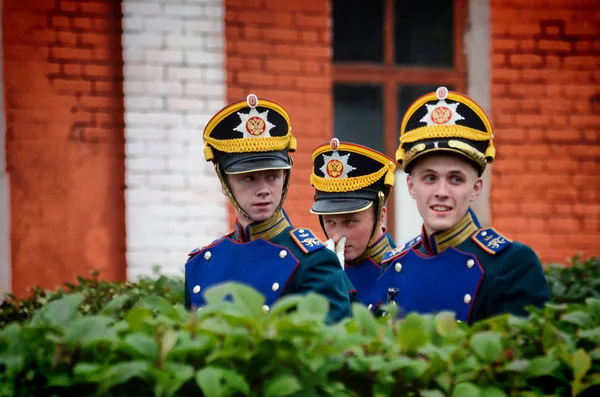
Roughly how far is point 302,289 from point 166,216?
3.31m

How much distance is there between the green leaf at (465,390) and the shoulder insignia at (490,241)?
4.82 ft

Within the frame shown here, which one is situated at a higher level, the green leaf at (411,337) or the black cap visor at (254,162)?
the black cap visor at (254,162)

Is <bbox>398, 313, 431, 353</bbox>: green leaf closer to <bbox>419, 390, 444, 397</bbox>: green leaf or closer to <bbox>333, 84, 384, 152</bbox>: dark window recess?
<bbox>419, 390, 444, 397</bbox>: green leaf

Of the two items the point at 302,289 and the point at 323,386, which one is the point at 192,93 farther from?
the point at 323,386

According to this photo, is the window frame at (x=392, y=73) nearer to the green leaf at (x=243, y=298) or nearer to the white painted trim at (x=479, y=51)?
the white painted trim at (x=479, y=51)

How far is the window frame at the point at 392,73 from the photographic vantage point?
7.54 m

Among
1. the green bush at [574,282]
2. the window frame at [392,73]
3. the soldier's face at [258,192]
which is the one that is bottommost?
the green bush at [574,282]

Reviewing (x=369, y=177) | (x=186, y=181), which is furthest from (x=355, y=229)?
(x=186, y=181)

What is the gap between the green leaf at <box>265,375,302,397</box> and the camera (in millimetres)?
1874

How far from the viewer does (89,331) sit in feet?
6.40

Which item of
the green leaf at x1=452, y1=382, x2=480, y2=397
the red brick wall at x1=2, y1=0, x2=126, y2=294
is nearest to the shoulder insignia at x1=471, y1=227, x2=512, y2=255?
the green leaf at x1=452, y1=382, x2=480, y2=397

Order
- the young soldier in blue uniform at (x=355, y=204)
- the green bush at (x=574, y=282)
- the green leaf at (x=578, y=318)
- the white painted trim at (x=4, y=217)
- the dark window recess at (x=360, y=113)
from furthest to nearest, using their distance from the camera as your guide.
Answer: the dark window recess at (x=360, y=113)
the white painted trim at (x=4, y=217)
the green bush at (x=574, y=282)
the young soldier in blue uniform at (x=355, y=204)
the green leaf at (x=578, y=318)

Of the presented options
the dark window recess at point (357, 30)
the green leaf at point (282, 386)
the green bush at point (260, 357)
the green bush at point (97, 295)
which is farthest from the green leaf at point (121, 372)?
the dark window recess at point (357, 30)

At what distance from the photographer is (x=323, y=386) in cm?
196
